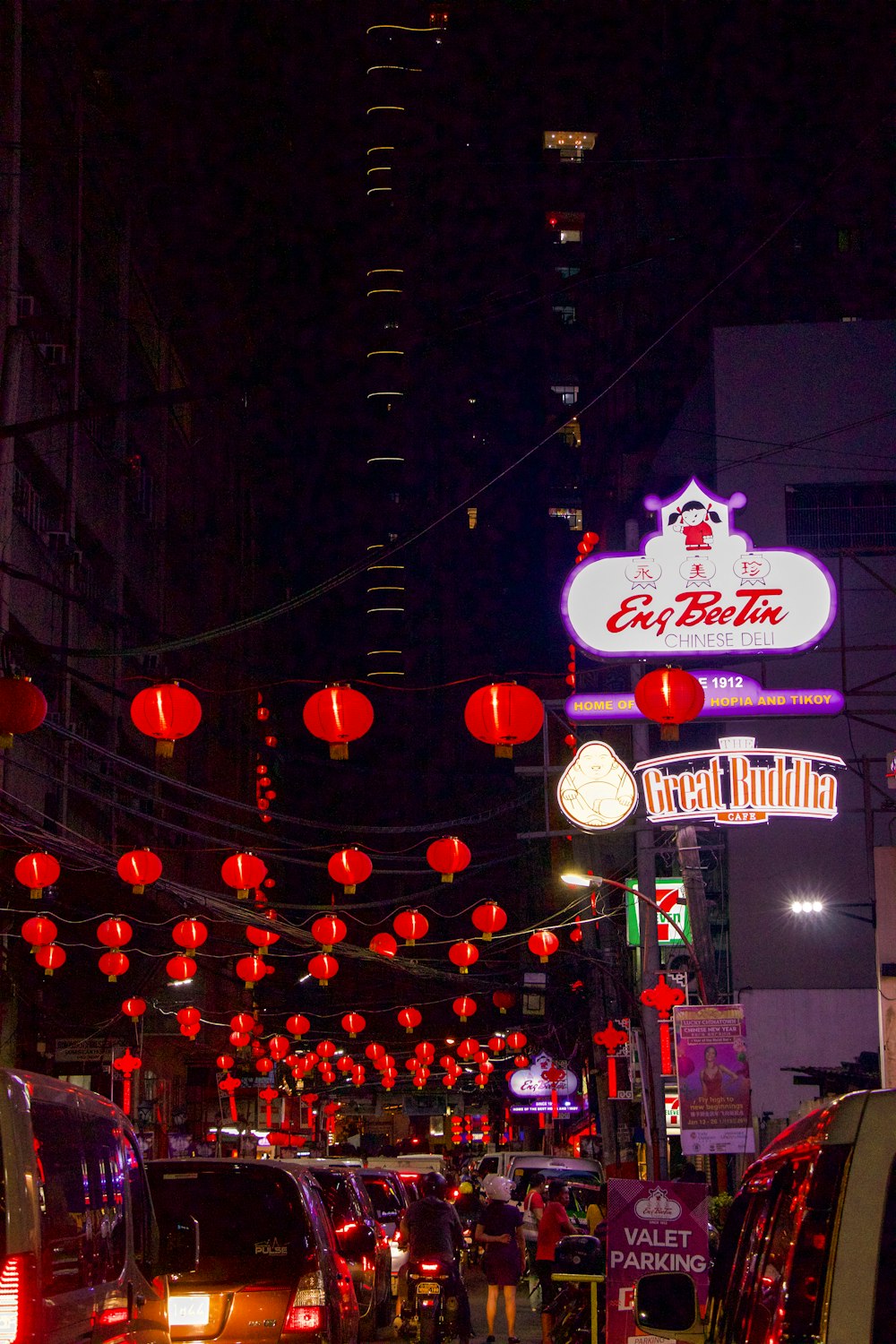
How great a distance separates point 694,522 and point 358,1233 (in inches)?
447

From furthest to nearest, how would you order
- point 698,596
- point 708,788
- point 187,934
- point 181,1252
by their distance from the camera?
point 187,934
point 698,596
point 708,788
point 181,1252

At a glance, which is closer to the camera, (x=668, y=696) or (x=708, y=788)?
(x=668, y=696)

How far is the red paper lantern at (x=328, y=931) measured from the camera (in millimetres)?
25516

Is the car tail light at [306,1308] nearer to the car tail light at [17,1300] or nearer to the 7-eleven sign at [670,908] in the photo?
the car tail light at [17,1300]

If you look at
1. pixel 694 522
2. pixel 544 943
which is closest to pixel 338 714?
pixel 694 522

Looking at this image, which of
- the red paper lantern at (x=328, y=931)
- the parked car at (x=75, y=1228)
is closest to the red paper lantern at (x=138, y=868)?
the red paper lantern at (x=328, y=931)

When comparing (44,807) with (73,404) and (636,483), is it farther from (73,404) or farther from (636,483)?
(636,483)

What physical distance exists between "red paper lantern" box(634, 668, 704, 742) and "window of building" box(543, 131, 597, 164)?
252 ft

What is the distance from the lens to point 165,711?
15594 millimetres

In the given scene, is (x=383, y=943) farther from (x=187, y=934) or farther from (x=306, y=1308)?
(x=306, y=1308)

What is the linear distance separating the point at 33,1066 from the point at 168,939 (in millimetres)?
4294

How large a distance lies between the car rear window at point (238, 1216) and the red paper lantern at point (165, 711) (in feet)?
16.8

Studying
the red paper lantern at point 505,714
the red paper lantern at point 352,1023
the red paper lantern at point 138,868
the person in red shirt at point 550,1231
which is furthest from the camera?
the red paper lantern at point 352,1023

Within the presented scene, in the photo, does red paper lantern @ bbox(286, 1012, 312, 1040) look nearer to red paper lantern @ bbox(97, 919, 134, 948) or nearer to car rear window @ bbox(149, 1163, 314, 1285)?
red paper lantern @ bbox(97, 919, 134, 948)
